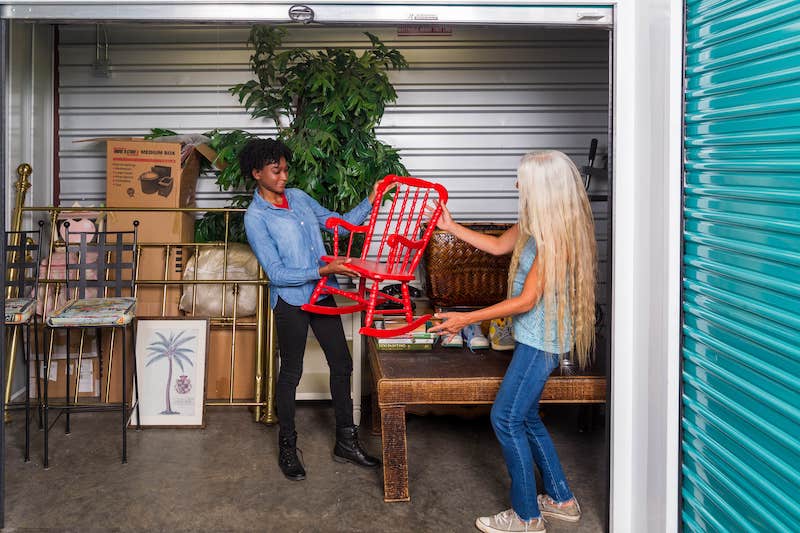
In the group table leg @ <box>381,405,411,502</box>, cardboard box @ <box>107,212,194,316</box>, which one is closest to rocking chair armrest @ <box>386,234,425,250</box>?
table leg @ <box>381,405,411,502</box>

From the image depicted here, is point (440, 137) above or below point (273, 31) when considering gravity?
below

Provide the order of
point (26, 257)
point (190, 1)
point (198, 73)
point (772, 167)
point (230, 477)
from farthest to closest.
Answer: point (198, 73) → point (26, 257) → point (230, 477) → point (190, 1) → point (772, 167)

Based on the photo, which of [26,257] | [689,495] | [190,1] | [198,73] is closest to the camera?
[689,495]

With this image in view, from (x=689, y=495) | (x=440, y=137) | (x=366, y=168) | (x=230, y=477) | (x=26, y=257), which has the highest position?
(x=440, y=137)

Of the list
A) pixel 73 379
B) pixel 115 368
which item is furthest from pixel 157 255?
pixel 73 379

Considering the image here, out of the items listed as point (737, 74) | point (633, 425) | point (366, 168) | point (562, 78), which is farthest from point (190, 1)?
point (562, 78)

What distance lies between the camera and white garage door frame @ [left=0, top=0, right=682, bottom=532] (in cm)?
318

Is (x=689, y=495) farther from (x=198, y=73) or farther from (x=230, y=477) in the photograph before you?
(x=198, y=73)

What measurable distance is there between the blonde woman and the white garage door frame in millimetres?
153

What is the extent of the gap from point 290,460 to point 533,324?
165cm

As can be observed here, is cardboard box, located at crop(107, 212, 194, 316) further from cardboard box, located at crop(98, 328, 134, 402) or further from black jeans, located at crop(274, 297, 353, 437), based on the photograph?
black jeans, located at crop(274, 297, 353, 437)

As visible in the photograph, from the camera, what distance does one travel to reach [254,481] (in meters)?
4.14

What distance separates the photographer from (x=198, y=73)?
601cm

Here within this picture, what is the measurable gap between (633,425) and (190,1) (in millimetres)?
2685
